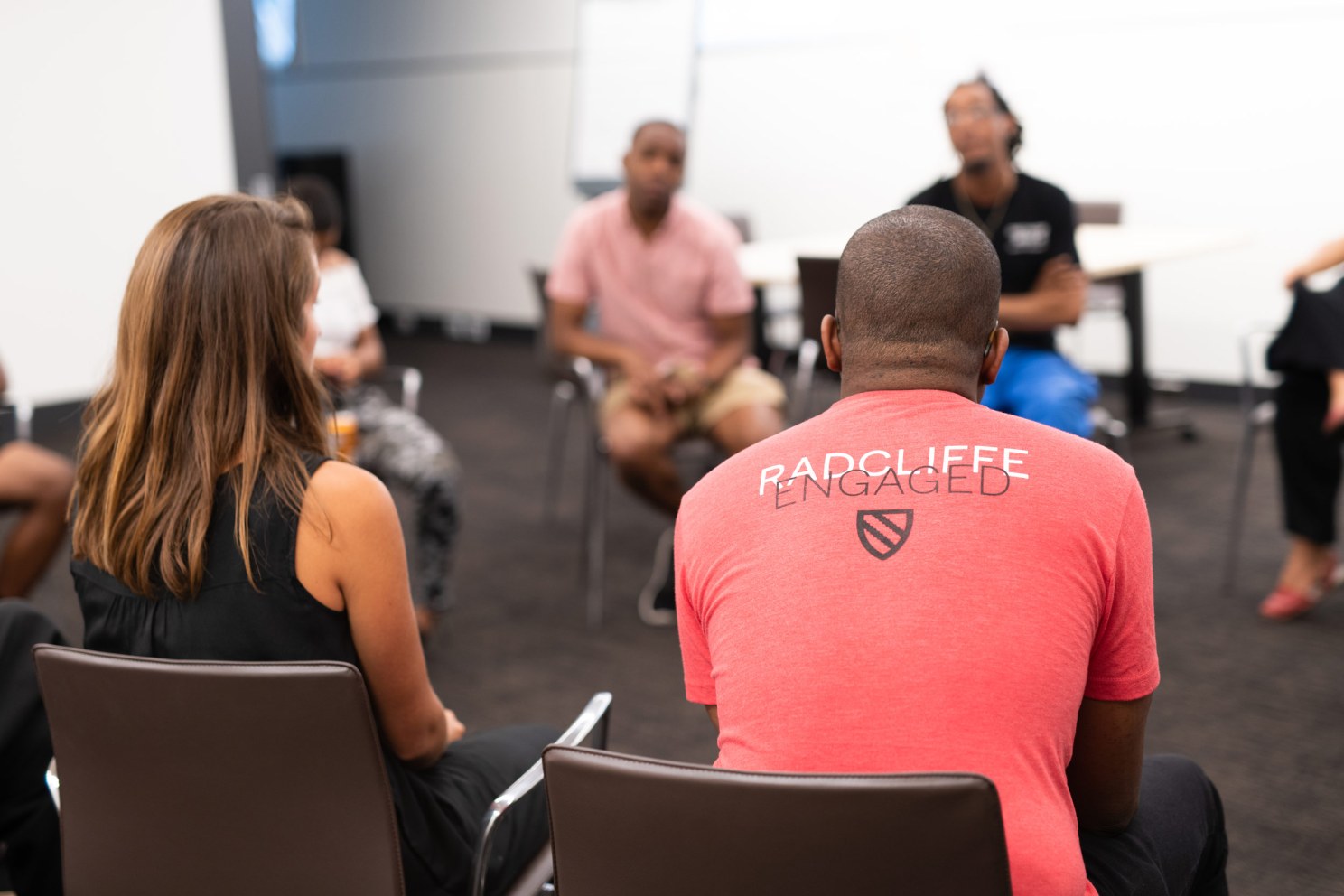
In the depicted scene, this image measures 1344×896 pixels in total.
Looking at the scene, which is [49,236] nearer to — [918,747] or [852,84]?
[852,84]

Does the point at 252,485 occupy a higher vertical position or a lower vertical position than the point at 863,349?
lower

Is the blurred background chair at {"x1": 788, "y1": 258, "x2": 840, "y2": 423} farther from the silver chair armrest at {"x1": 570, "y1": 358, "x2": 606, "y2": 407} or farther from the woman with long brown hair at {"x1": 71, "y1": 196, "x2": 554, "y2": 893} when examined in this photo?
the woman with long brown hair at {"x1": 71, "y1": 196, "x2": 554, "y2": 893}

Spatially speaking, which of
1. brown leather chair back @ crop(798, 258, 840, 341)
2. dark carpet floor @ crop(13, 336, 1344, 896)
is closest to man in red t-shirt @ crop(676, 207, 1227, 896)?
dark carpet floor @ crop(13, 336, 1344, 896)

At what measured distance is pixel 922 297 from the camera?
119cm

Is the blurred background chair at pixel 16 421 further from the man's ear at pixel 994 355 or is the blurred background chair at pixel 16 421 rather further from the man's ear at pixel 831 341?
the man's ear at pixel 994 355

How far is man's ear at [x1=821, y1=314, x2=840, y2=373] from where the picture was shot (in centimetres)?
131

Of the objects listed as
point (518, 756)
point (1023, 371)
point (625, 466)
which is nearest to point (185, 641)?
point (518, 756)

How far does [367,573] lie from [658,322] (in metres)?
2.20

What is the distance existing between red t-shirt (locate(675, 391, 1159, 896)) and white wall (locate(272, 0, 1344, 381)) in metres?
4.38

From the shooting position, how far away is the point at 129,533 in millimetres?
1369

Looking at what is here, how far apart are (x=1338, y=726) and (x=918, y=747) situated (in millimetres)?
2089

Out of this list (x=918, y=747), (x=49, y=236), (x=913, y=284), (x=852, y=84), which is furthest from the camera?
(x=852, y=84)

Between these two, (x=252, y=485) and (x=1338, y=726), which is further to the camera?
(x=1338, y=726)

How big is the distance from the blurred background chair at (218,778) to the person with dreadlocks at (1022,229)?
2047 mm
